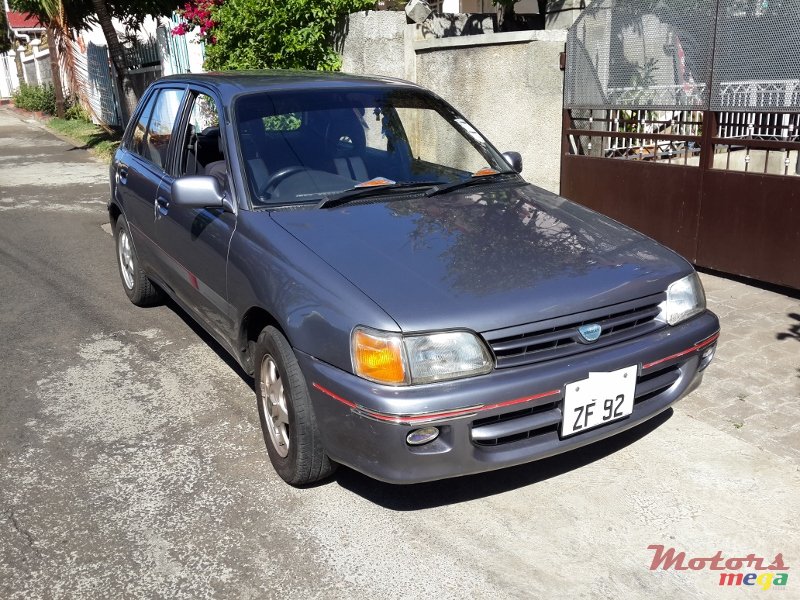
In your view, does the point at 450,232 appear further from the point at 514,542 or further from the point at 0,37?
the point at 0,37

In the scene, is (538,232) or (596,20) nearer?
(538,232)

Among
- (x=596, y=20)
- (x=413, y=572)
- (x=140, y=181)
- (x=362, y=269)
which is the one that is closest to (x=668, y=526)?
(x=413, y=572)

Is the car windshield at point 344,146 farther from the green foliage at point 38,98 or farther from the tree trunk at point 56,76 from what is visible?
the green foliage at point 38,98

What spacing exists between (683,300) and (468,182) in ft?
4.33

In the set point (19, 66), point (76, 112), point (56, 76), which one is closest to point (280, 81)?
point (56, 76)

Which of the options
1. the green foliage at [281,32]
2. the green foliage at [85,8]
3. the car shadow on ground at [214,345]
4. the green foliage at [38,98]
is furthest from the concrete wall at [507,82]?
the green foliage at [38,98]

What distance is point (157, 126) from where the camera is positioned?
522 centimetres

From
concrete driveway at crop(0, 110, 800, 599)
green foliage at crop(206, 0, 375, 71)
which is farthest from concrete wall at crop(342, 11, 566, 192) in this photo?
concrete driveway at crop(0, 110, 800, 599)

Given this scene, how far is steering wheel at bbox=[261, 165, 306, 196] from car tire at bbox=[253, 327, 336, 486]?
77cm

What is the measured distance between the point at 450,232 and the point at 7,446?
2.51m

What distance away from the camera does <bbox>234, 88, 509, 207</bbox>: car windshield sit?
393 centimetres

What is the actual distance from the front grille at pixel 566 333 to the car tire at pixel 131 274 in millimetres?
3631

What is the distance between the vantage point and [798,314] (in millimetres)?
5418

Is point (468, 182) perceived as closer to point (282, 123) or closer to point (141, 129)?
point (282, 123)
